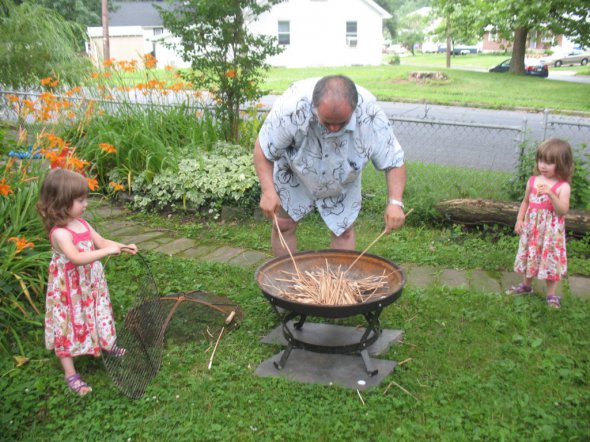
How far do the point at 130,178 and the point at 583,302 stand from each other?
14.8 ft

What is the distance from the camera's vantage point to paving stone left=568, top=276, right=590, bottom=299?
13.1ft

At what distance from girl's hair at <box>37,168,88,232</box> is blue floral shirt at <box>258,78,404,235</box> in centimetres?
111

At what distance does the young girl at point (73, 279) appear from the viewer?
282 centimetres

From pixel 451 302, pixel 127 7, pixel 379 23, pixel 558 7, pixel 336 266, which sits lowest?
pixel 451 302

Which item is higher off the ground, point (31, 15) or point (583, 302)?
point (31, 15)

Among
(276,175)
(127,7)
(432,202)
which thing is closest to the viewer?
(276,175)

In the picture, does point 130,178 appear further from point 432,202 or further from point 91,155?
point 432,202

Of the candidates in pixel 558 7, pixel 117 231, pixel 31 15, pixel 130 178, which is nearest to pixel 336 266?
pixel 117 231

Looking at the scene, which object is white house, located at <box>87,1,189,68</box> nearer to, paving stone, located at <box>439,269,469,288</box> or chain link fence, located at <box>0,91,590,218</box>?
chain link fence, located at <box>0,91,590,218</box>

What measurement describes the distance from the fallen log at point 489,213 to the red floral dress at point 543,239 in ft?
3.34

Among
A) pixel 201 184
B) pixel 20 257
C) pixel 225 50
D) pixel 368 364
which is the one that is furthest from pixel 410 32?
pixel 368 364


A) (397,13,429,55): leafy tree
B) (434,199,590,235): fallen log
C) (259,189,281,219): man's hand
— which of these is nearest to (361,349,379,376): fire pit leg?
(259,189,281,219): man's hand

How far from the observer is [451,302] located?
12.8 feet

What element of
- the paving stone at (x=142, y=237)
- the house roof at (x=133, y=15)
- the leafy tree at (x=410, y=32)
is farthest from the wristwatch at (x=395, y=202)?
the leafy tree at (x=410, y=32)
